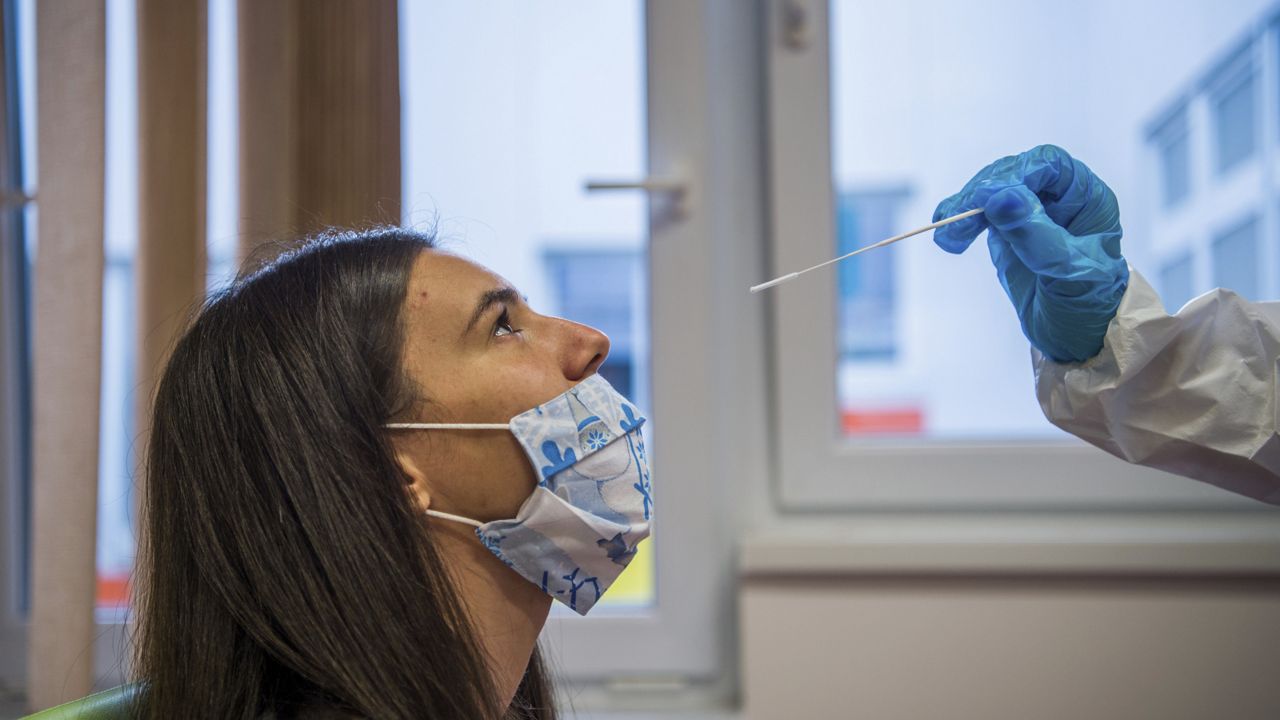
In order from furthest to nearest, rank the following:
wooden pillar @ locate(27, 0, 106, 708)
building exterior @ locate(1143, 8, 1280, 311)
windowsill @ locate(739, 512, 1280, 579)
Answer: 1. building exterior @ locate(1143, 8, 1280, 311)
2. windowsill @ locate(739, 512, 1280, 579)
3. wooden pillar @ locate(27, 0, 106, 708)

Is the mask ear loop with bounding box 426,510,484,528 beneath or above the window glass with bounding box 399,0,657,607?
beneath

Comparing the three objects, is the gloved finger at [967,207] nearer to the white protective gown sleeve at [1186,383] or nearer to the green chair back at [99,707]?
the white protective gown sleeve at [1186,383]

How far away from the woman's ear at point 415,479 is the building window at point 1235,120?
126cm

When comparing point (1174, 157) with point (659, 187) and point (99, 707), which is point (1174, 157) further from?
point (99, 707)

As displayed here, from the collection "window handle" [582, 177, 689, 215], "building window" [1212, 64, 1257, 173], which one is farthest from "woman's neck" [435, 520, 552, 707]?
"building window" [1212, 64, 1257, 173]

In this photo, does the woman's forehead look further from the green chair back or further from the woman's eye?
the green chair back

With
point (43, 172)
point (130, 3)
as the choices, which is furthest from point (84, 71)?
point (130, 3)

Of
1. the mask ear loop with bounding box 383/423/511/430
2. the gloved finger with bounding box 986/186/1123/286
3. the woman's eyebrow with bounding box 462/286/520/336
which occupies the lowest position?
the mask ear loop with bounding box 383/423/511/430

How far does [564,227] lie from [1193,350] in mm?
928

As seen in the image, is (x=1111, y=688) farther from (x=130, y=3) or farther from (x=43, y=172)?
(x=130, y=3)

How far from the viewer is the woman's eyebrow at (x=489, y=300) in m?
0.95

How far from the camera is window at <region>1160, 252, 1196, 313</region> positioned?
145cm

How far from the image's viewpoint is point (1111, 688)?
4.27 ft

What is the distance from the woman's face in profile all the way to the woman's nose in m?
0.02
